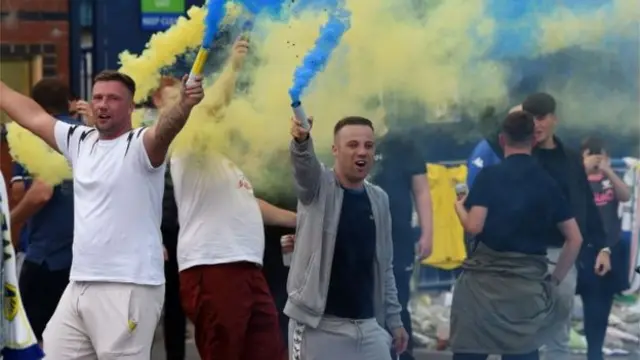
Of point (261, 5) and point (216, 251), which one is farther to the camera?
point (216, 251)

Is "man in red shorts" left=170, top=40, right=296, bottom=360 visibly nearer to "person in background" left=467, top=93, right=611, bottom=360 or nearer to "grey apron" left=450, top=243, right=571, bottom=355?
"grey apron" left=450, top=243, right=571, bottom=355

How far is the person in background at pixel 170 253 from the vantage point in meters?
5.62

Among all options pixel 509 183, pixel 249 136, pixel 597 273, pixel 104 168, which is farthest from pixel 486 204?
pixel 104 168

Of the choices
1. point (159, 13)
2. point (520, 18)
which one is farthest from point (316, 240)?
point (159, 13)

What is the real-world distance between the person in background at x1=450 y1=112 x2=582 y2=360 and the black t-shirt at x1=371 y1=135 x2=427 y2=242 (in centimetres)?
28

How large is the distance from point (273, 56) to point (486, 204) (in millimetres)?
1166

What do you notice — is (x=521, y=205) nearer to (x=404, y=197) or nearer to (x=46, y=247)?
(x=404, y=197)

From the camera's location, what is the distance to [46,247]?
6.20 metres

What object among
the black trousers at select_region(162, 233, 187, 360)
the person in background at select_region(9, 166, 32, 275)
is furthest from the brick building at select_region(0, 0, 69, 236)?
the black trousers at select_region(162, 233, 187, 360)

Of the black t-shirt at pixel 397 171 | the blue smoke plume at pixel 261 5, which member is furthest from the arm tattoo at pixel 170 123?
the black t-shirt at pixel 397 171

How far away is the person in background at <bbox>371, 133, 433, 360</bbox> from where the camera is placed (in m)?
5.74

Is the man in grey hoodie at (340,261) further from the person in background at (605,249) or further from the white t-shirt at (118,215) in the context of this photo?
the person in background at (605,249)

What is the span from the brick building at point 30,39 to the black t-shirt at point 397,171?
9.64ft

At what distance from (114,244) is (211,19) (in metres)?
0.96
